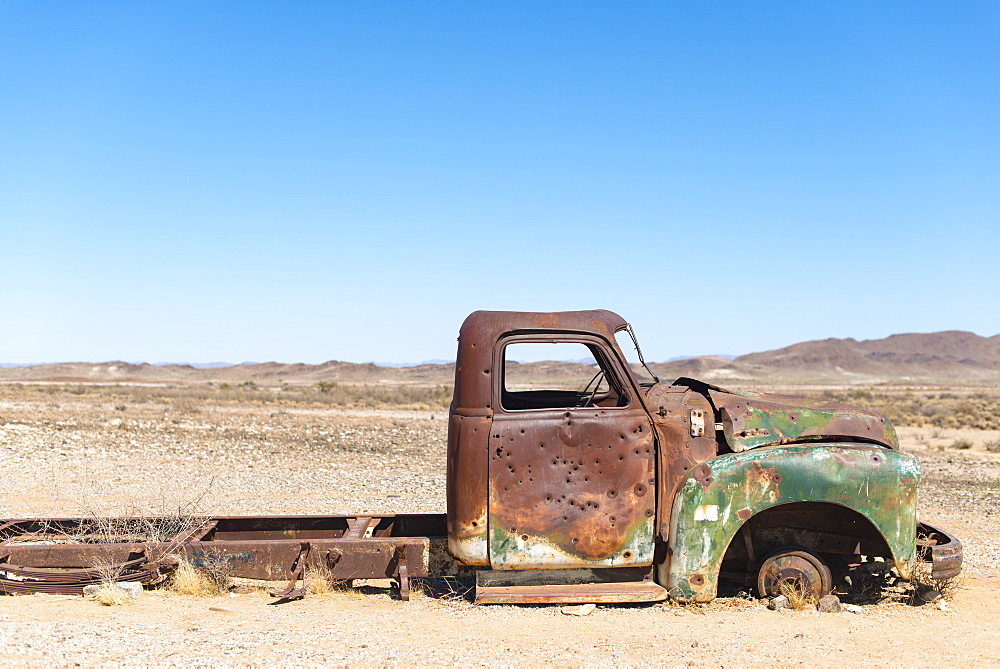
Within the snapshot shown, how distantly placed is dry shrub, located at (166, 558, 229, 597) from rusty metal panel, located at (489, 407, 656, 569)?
2.02 metres

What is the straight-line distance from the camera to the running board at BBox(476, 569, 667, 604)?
5.15 m

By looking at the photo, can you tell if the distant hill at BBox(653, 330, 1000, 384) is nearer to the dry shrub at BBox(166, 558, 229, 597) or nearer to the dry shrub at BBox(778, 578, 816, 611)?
the dry shrub at BBox(778, 578, 816, 611)

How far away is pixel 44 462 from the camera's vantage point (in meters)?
14.0

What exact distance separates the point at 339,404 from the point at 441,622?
34299 mm

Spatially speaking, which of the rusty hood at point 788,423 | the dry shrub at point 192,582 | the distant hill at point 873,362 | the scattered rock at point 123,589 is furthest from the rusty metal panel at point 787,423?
the distant hill at point 873,362

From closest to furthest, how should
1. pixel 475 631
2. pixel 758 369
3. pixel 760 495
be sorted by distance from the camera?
pixel 475 631, pixel 760 495, pixel 758 369

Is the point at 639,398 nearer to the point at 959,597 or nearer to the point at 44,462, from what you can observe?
the point at 959,597

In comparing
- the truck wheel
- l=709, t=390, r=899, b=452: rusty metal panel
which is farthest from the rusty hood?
the truck wheel

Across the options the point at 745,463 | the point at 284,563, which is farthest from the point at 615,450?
the point at 284,563

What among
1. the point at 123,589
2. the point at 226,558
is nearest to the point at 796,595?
the point at 226,558

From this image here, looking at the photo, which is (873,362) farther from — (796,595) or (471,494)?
(471,494)

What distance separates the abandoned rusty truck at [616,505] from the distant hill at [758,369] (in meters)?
97.5

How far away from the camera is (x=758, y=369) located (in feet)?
442

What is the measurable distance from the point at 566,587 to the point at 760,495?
54.2 inches
